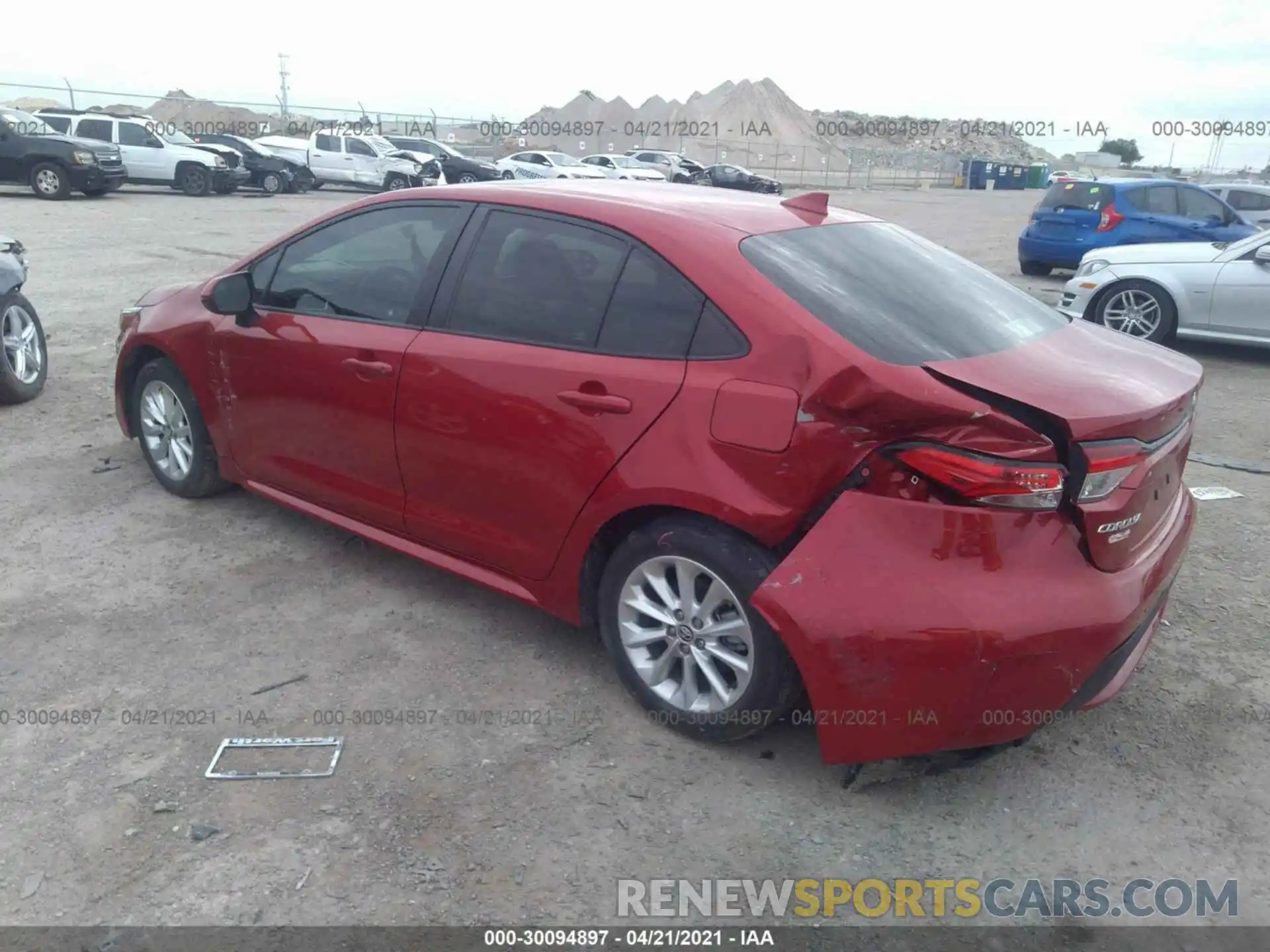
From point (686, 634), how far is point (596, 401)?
770 mm

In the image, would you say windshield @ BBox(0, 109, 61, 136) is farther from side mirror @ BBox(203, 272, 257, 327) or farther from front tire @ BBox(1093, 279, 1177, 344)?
front tire @ BBox(1093, 279, 1177, 344)

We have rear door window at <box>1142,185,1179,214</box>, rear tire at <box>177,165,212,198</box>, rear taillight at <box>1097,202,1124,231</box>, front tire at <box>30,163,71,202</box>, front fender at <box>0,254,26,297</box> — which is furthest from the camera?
rear tire at <box>177,165,212,198</box>

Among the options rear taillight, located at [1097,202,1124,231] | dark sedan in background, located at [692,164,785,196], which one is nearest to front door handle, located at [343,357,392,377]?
rear taillight, located at [1097,202,1124,231]

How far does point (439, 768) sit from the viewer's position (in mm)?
3027

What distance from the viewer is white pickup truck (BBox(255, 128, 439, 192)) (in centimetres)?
2838

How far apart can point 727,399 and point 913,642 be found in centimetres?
84

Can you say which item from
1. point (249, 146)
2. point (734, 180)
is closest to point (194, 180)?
point (249, 146)

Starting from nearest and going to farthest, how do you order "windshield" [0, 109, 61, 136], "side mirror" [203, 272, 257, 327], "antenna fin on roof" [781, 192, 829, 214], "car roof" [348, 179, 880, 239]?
"car roof" [348, 179, 880, 239]
"antenna fin on roof" [781, 192, 829, 214]
"side mirror" [203, 272, 257, 327]
"windshield" [0, 109, 61, 136]

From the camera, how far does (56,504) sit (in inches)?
192

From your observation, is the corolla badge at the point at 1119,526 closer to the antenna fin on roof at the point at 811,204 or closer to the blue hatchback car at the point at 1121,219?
the antenna fin on roof at the point at 811,204

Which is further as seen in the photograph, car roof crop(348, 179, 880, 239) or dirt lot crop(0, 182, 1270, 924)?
car roof crop(348, 179, 880, 239)

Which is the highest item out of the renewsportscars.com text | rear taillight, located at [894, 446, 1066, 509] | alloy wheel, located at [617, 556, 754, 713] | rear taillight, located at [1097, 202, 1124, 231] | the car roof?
the car roof

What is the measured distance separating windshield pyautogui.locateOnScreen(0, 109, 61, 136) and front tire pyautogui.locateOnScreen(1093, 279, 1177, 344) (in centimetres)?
2043

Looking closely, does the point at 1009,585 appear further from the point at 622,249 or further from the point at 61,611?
the point at 61,611
